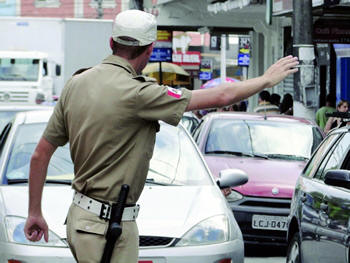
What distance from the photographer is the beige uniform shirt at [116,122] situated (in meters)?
5.02

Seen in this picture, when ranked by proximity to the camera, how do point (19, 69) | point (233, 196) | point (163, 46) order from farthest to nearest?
point (163, 46) → point (19, 69) → point (233, 196)

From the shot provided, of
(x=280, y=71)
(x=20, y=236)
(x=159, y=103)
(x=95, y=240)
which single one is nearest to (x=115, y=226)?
(x=95, y=240)

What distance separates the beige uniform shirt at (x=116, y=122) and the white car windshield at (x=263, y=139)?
853 centimetres

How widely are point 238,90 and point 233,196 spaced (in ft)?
24.1

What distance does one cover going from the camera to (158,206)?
7918mm

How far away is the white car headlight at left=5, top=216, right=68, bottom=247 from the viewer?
746 centimetres

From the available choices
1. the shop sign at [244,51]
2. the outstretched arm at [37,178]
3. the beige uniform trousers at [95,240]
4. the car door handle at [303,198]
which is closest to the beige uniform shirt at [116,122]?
the beige uniform trousers at [95,240]

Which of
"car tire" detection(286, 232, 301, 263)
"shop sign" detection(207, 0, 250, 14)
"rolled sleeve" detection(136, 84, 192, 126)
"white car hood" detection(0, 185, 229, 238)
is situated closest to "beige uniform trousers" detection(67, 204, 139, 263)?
"rolled sleeve" detection(136, 84, 192, 126)

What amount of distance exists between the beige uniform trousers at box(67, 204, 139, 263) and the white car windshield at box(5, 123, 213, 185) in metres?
3.36

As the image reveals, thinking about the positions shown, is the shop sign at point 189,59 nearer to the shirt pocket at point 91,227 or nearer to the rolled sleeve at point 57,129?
the rolled sleeve at point 57,129

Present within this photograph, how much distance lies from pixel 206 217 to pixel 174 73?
127ft

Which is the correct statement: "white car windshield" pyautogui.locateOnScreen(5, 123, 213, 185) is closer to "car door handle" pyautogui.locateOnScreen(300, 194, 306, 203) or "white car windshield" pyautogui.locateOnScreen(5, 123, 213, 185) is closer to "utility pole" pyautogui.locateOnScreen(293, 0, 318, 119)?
"car door handle" pyautogui.locateOnScreen(300, 194, 306, 203)

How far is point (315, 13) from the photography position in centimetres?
2184

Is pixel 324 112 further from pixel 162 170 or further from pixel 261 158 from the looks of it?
pixel 162 170
